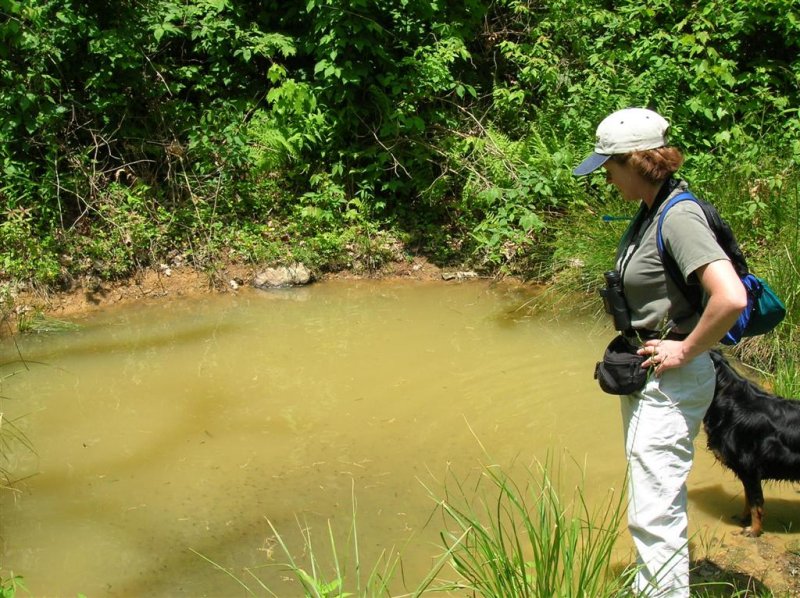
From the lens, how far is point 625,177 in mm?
2754

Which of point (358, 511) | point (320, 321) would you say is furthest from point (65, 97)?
point (358, 511)

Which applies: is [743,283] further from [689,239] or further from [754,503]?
[754,503]

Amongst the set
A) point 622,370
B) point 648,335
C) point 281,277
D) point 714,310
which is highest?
point 714,310

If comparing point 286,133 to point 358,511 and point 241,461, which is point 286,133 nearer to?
point 241,461

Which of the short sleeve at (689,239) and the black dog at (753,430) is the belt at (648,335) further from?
the black dog at (753,430)

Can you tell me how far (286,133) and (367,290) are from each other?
2155mm

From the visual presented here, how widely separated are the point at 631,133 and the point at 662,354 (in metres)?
0.76

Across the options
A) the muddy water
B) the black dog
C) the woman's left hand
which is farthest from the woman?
the black dog

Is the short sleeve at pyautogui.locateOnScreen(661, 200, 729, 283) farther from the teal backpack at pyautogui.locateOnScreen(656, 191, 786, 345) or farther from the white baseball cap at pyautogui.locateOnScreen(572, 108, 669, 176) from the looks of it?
the white baseball cap at pyautogui.locateOnScreen(572, 108, 669, 176)

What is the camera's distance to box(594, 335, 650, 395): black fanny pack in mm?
2750

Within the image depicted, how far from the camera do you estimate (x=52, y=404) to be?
19.4 ft

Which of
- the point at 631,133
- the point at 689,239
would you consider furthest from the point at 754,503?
the point at 631,133

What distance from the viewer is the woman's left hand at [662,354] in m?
2.62

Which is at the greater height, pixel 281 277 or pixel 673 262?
pixel 673 262
